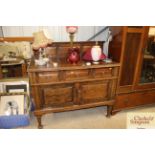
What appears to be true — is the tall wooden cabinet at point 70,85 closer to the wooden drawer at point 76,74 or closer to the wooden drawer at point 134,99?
the wooden drawer at point 76,74

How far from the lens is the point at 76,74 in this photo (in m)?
1.86

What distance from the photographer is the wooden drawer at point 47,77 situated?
1.76 m

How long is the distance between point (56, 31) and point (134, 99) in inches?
59.7

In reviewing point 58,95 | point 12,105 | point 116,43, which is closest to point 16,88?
point 12,105

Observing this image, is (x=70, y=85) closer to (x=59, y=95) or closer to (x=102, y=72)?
(x=59, y=95)

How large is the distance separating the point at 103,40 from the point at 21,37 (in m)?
1.22

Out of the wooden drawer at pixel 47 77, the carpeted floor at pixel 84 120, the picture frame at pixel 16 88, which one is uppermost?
the wooden drawer at pixel 47 77

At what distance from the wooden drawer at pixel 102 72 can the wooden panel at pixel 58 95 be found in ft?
1.19

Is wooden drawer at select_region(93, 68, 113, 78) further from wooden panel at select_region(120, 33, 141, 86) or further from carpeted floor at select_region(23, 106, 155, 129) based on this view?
carpeted floor at select_region(23, 106, 155, 129)

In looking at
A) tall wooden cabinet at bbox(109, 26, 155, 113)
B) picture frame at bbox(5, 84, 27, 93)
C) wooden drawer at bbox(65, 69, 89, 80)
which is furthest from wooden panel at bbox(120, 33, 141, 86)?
picture frame at bbox(5, 84, 27, 93)

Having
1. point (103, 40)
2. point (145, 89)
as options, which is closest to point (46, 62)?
point (103, 40)

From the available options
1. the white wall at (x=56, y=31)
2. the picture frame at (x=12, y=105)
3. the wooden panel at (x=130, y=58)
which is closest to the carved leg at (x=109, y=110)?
the wooden panel at (x=130, y=58)

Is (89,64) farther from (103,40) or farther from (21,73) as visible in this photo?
(21,73)
